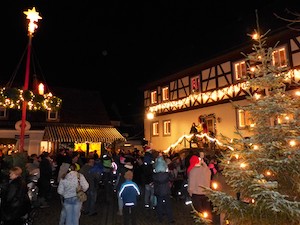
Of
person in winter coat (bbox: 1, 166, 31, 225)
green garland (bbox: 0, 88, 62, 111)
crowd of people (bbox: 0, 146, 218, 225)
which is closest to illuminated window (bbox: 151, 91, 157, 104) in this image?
crowd of people (bbox: 0, 146, 218, 225)

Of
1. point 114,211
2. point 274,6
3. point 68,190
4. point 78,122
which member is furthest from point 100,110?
point 68,190

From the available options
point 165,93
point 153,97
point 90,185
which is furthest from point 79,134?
point 90,185

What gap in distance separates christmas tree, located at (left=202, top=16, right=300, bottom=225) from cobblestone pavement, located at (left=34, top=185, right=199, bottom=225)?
461 centimetres

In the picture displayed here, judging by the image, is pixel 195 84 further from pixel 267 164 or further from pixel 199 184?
pixel 267 164

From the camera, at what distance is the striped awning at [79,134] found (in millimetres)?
25125

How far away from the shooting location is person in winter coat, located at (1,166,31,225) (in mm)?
6023

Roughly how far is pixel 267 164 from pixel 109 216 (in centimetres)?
657

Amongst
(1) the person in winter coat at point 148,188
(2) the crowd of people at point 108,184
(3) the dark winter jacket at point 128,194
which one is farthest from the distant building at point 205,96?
(3) the dark winter jacket at point 128,194

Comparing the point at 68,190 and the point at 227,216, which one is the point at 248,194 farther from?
the point at 68,190

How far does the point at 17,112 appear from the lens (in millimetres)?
27000

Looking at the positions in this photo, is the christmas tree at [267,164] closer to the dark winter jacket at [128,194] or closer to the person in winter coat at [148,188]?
the dark winter jacket at [128,194]

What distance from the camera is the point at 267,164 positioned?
4.58 meters

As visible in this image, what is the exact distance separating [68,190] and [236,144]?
4387 mm

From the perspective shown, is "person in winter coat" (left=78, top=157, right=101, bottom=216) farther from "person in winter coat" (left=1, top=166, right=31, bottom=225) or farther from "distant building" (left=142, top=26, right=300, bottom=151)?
"distant building" (left=142, top=26, right=300, bottom=151)
